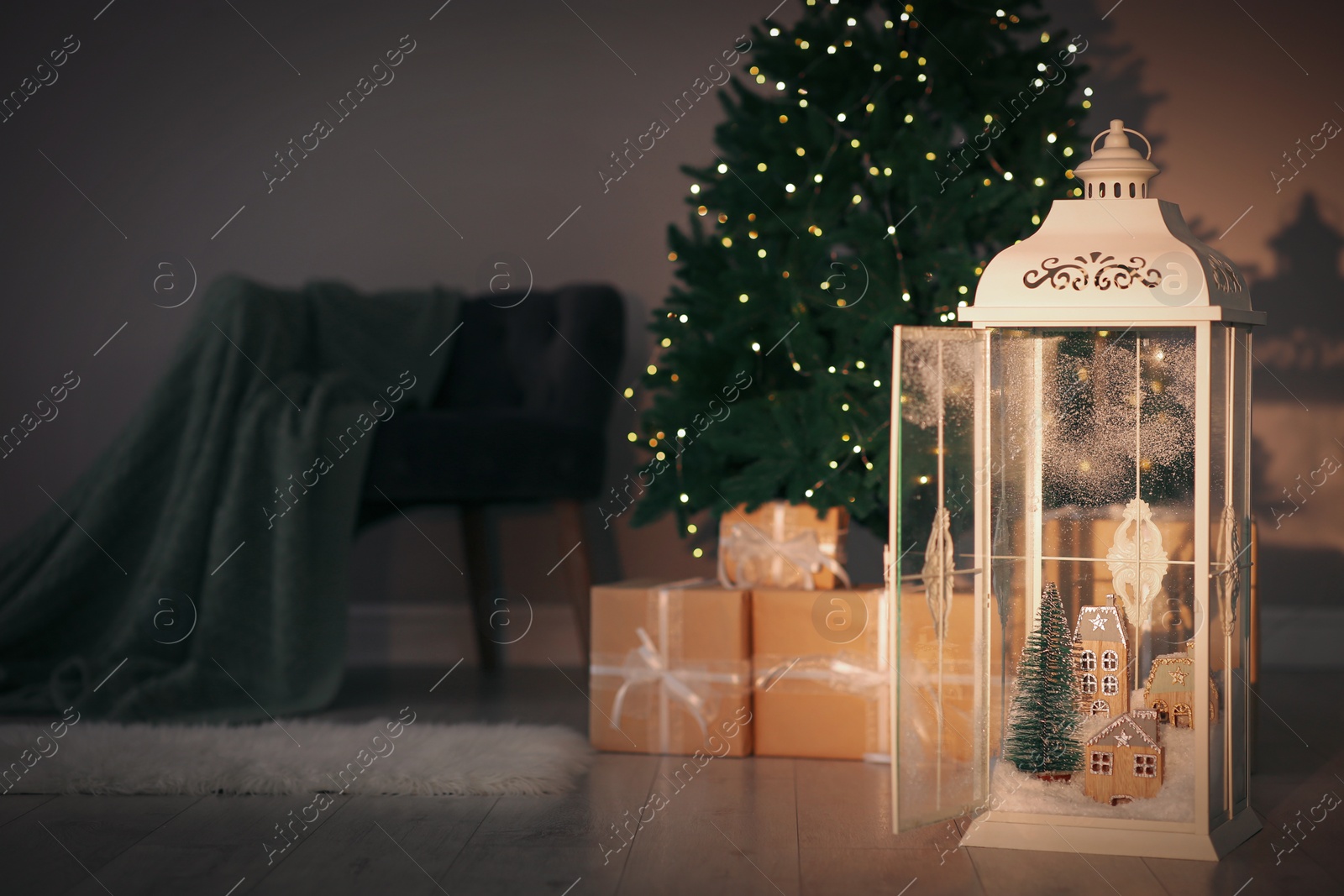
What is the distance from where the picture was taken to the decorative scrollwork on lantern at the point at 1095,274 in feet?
5.05

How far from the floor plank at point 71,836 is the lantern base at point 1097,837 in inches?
42.5

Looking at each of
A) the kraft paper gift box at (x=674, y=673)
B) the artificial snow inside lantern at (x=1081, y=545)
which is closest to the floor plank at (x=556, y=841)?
the kraft paper gift box at (x=674, y=673)

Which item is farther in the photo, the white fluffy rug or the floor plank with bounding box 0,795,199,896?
the white fluffy rug

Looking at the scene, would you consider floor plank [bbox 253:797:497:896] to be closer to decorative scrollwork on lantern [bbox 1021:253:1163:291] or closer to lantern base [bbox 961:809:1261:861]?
lantern base [bbox 961:809:1261:861]

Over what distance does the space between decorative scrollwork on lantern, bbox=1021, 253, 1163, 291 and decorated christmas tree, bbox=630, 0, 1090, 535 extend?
554 millimetres

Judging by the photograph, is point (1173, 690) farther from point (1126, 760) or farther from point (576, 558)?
point (576, 558)

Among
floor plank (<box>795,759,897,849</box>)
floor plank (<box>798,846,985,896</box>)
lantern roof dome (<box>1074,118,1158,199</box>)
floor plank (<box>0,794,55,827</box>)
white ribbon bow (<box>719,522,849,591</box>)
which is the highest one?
lantern roof dome (<box>1074,118,1158,199</box>)

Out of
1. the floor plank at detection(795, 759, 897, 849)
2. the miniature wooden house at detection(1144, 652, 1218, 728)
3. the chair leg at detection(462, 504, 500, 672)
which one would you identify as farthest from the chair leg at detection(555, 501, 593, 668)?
the miniature wooden house at detection(1144, 652, 1218, 728)

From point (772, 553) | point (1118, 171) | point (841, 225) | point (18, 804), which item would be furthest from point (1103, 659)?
point (18, 804)

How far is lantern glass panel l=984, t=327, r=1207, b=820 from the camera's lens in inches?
63.2

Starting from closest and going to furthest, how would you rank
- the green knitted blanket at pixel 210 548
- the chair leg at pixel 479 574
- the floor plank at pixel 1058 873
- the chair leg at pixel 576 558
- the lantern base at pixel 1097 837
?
the floor plank at pixel 1058 873
the lantern base at pixel 1097 837
the green knitted blanket at pixel 210 548
the chair leg at pixel 576 558
the chair leg at pixel 479 574

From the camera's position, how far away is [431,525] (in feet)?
10.3

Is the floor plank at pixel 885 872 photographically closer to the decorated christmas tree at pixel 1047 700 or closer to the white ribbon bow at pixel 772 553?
the decorated christmas tree at pixel 1047 700

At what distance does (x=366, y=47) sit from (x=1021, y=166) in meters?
1.70
